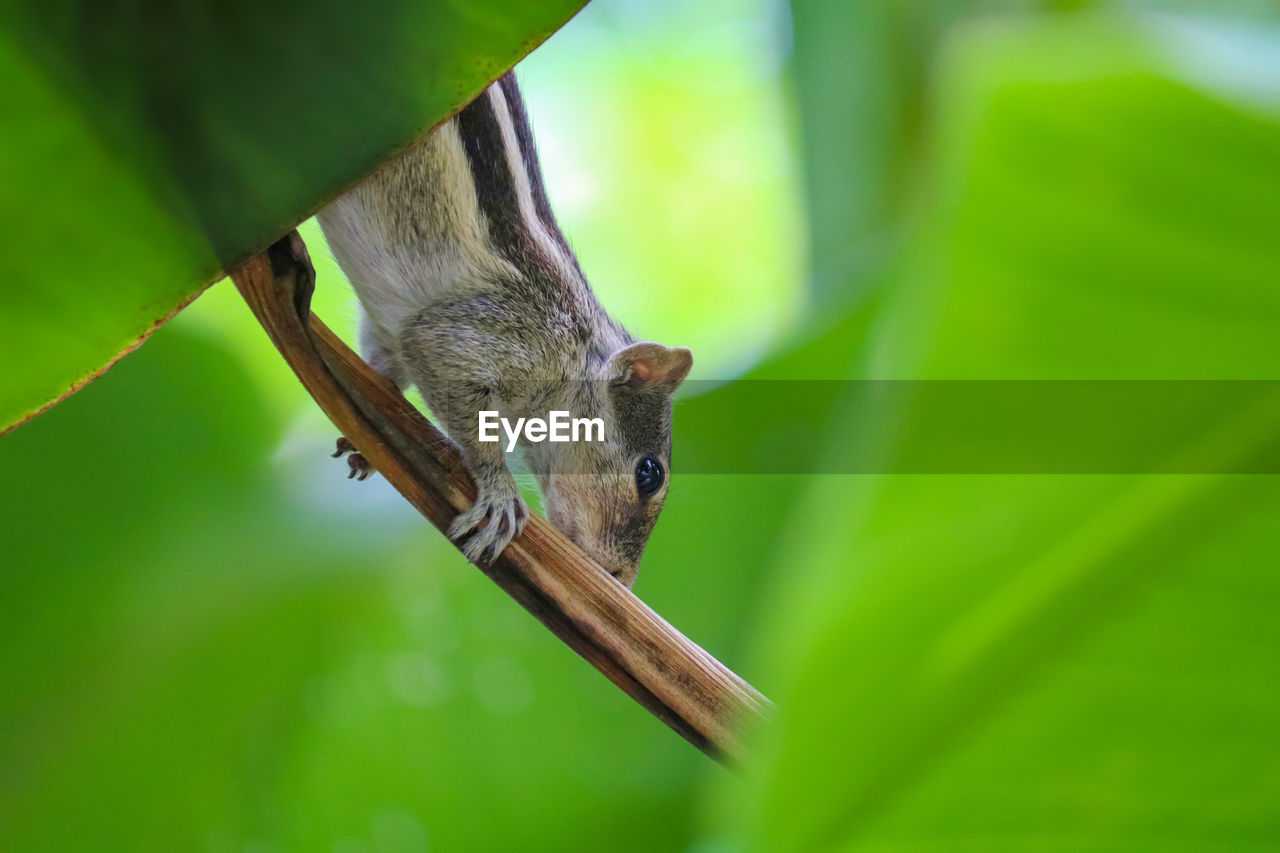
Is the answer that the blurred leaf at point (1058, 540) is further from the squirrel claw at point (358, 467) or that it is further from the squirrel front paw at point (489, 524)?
the squirrel claw at point (358, 467)

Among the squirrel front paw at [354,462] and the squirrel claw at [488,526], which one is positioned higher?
the squirrel front paw at [354,462]

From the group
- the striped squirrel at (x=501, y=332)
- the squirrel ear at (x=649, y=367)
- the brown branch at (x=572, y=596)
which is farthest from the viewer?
the squirrel ear at (x=649, y=367)

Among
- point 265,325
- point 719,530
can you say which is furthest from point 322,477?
point 265,325

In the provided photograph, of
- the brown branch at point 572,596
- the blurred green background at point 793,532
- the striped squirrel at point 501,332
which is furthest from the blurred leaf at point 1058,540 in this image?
the striped squirrel at point 501,332

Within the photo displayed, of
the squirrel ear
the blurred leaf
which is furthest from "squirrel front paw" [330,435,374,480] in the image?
the blurred leaf

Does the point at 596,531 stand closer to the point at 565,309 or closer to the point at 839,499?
the point at 565,309

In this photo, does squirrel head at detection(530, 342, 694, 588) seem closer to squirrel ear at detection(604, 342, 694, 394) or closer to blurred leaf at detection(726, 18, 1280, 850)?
squirrel ear at detection(604, 342, 694, 394)
